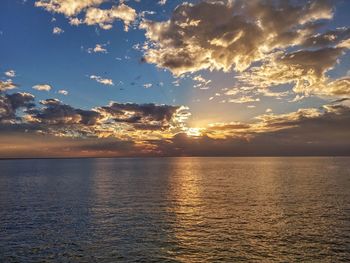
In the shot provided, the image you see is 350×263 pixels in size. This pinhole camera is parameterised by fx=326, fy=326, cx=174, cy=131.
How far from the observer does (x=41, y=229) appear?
156 feet

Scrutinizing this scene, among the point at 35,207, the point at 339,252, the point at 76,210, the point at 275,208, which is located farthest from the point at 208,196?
the point at 339,252

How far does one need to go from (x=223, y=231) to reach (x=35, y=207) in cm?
4159

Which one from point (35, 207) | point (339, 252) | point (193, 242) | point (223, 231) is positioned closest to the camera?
point (339, 252)

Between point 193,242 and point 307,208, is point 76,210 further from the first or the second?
point 307,208

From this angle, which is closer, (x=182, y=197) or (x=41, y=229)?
(x=41, y=229)

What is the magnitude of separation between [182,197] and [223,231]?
36298 millimetres

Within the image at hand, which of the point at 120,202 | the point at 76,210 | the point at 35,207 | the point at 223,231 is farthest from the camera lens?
the point at 120,202

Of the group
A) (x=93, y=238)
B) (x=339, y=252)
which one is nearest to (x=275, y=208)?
(x=339, y=252)

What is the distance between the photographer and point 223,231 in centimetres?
4581

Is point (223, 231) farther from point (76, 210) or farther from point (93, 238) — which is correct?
point (76, 210)

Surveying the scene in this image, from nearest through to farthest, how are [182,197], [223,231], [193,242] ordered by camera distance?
1. [193,242]
2. [223,231]
3. [182,197]

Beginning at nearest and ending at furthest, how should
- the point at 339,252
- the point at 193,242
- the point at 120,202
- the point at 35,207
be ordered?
the point at 339,252
the point at 193,242
the point at 35,207
the point at 120,202

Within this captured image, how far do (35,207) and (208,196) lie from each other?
40.2m

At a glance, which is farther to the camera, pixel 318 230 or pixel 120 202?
pixel 120 202
